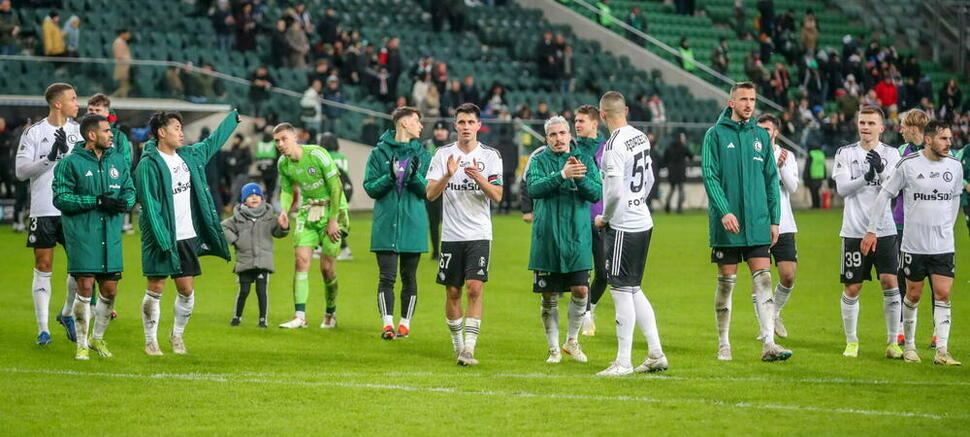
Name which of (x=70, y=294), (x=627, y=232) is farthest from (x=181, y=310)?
(x=627, y=232)

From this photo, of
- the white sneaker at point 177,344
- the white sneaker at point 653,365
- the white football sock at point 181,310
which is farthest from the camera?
the white sneaker at point 177,344

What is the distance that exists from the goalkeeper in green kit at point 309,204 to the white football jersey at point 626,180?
3817mm

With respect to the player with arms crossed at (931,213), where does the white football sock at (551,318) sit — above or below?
below

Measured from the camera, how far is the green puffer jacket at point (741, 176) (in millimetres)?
10617

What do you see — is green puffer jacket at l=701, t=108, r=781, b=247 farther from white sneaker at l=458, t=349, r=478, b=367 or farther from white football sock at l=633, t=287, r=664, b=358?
white sneaker at l=458, t=349, r=478, b=367

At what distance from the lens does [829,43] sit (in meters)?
42.8

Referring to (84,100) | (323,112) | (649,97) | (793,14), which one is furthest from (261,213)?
(793,14)

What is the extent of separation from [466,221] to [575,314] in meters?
1.19

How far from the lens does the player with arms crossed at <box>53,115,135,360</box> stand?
10.5 meters

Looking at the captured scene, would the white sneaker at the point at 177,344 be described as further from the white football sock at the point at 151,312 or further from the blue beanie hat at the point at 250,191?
the blue beanie hat at the point at 250,191

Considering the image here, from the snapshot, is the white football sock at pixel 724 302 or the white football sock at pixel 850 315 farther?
the white football sock at pixel 850 315

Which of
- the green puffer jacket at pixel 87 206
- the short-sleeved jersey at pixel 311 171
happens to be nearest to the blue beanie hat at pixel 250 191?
the short-sleeved jersey at pixel 311 171

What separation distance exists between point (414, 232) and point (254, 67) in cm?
1979

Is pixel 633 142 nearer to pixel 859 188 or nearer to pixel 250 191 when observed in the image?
pixel 859 188
